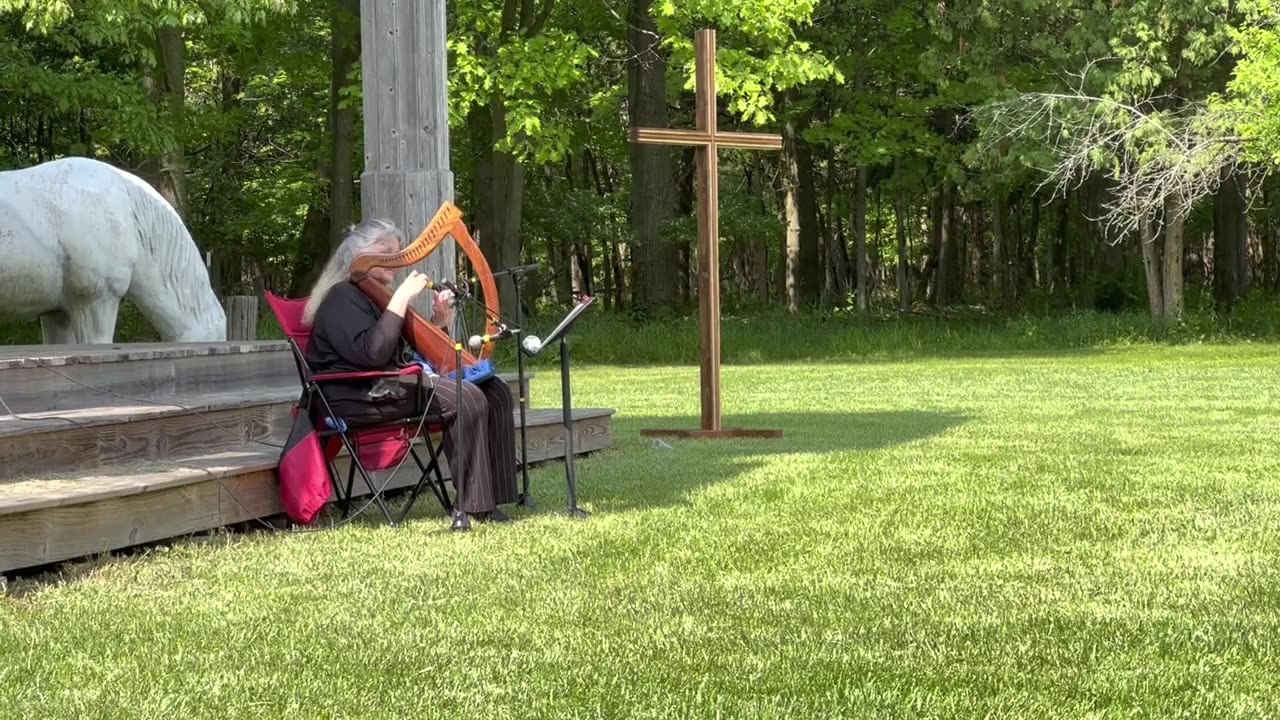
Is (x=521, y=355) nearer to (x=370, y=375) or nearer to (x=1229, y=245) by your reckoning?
(x=370, y=375)

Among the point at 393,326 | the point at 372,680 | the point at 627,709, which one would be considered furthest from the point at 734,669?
the point at 393,326

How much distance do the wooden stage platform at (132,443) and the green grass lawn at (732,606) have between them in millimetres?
169

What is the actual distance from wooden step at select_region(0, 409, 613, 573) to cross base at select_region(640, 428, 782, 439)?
4.22 m

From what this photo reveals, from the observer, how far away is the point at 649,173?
94.2ft

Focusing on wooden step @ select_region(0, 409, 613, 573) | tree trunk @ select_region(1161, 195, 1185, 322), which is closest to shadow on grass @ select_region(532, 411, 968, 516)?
wooden step @ select_region(0, 409, 613, 573)

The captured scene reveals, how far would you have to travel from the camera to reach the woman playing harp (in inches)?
285

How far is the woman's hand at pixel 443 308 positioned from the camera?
7141 millimetres

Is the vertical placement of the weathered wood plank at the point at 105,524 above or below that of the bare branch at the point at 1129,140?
below

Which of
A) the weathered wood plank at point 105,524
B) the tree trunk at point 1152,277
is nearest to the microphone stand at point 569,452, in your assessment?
the weathered wood plank at point 105,524

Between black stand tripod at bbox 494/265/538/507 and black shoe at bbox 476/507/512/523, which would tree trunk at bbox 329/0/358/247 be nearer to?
black stand tripod at bbox 494/265/538/507

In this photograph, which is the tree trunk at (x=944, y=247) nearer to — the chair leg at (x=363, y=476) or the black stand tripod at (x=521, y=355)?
the black stand tripod at (x=521, y=355)

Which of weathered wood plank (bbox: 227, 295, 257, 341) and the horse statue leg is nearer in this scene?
the horse statue leg

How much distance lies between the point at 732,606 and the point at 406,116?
4388 mm

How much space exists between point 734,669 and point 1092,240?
36257 millimetres
